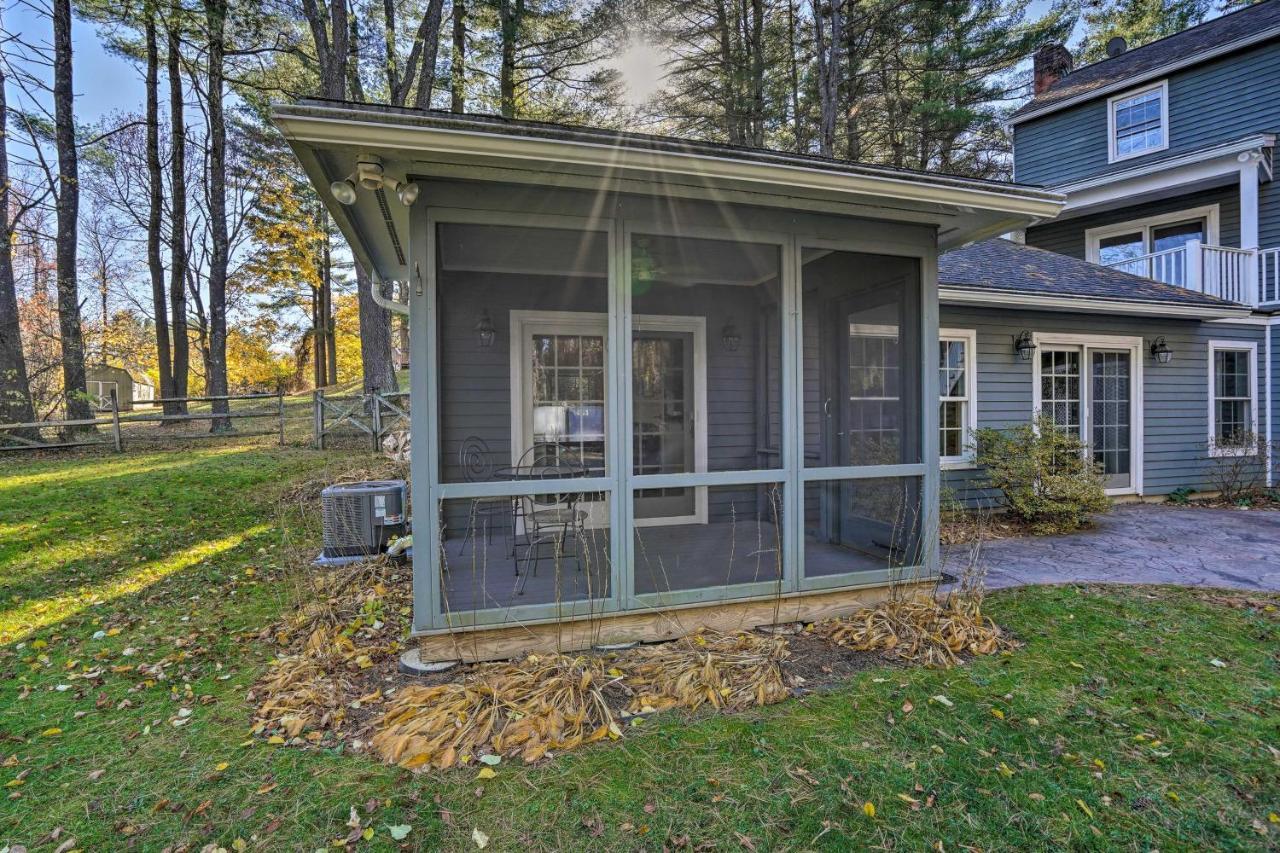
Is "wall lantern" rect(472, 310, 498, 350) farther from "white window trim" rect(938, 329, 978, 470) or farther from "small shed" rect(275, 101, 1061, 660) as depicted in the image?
"white window trim" rect(938, 329, 978, 470)

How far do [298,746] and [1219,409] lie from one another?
1154cm

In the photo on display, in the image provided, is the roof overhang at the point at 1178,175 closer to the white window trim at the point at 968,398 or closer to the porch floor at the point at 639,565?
the white window trim at the point at 968,398

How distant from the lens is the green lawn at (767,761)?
7.03ft

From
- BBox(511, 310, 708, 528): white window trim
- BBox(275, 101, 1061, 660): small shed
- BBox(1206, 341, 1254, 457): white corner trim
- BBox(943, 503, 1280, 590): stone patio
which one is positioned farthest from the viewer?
BBox(1206, 341, 1254, 457): white corner trim

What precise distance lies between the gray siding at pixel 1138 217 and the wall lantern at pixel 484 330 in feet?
38.8

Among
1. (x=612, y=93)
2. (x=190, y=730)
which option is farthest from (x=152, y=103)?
(x=190, y=730)

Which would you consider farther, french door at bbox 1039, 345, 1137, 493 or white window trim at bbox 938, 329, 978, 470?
french door at bbox 1039, 345, 1137, 493

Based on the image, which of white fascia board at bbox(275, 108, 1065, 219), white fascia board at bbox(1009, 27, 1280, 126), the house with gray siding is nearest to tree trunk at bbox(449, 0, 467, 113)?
the house with gray siding

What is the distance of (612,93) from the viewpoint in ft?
42.4

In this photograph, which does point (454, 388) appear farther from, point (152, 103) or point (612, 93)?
point (152, 103)

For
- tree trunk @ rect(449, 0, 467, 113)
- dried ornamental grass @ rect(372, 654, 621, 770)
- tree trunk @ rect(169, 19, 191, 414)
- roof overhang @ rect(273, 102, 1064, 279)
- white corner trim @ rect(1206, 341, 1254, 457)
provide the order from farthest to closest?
tree trunk @ rect(169, 19, 191, 414) → tree trunk @ rect(449, 0, 467, 113) → white corner trim @ rect(1206, 341, 1254, 457) → roof overhang @ rect(273, 102, 1064, 279) → dried ornamental grass @ rect(372, 654, 621, 770)

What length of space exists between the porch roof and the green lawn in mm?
3881

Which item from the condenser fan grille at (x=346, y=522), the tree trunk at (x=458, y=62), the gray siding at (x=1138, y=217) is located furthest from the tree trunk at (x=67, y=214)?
the gray siding at (x=1138, y=217)

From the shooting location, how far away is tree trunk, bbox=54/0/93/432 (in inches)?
385
